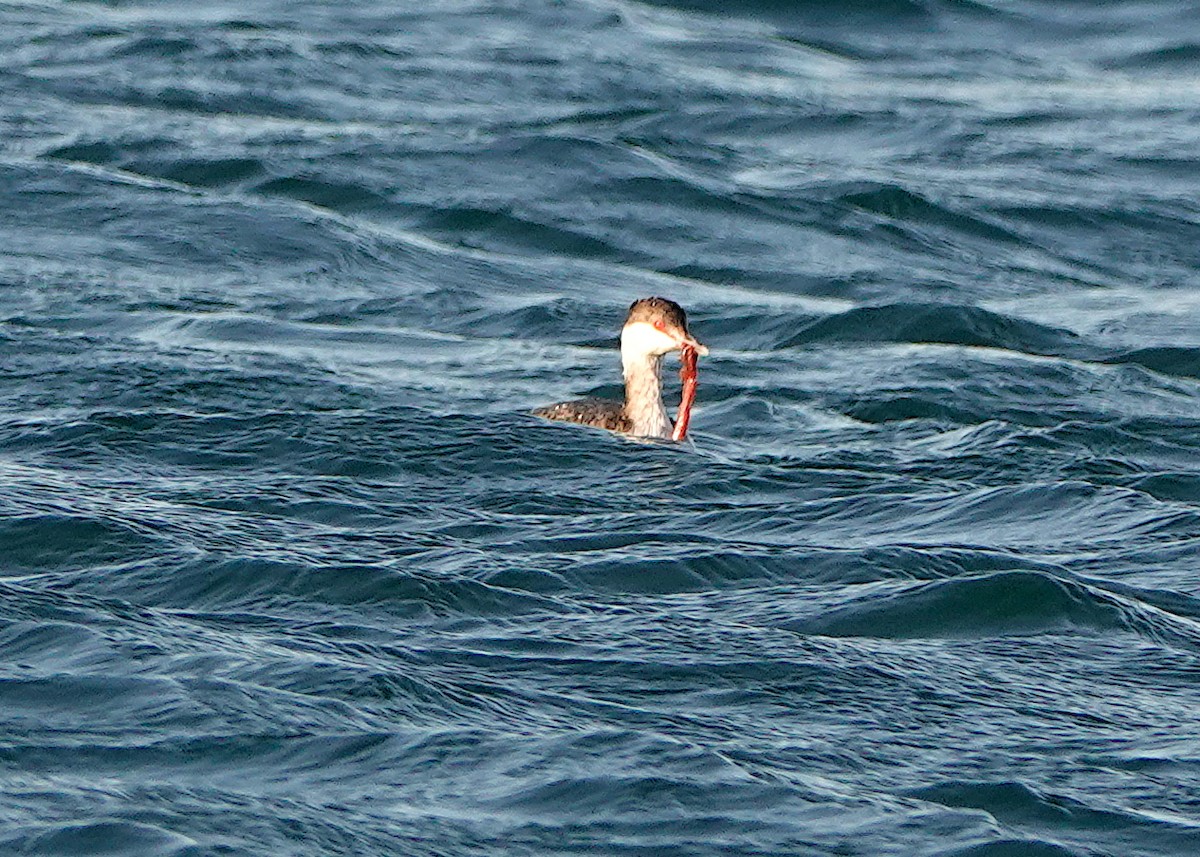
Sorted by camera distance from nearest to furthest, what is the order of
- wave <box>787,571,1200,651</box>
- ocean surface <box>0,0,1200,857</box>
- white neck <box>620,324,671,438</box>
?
ocean surface <box>0,0,1200,857</box> → wave <box>787,571,1200,651</box> → white neck <box>620,324,671,438</box>

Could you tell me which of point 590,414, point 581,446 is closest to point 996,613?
point 581,446

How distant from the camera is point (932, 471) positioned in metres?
9.97

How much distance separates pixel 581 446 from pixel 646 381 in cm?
71

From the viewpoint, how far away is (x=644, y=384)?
10.8 m

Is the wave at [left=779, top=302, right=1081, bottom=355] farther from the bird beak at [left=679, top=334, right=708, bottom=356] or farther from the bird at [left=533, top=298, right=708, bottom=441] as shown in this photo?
the bird beak at [left=679, top=334, right=708, bottom=356]

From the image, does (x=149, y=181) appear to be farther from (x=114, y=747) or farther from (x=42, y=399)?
(x=114, y=747)

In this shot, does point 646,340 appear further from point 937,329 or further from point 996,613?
point 996,613

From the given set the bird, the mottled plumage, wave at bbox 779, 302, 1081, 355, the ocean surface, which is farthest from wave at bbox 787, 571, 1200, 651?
wave at bbox 779, 302, 1081, 355

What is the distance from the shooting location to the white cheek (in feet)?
34.9

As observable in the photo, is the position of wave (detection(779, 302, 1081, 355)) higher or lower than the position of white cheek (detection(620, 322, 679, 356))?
lower

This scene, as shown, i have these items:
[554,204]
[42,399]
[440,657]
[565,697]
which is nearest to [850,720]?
[565,697]

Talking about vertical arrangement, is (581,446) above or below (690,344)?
below

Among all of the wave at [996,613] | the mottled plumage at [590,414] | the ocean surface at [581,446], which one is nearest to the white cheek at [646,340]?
the mottled plumage at [590,414]

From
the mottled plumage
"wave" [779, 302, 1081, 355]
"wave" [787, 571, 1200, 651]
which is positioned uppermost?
"wave" [779, 302, 1081, 355]
